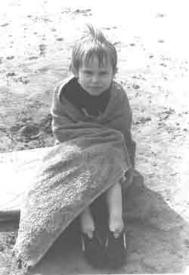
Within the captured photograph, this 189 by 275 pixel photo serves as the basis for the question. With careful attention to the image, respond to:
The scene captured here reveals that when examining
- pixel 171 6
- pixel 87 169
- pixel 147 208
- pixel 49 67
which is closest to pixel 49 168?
pixel 87 169

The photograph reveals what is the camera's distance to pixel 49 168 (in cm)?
359

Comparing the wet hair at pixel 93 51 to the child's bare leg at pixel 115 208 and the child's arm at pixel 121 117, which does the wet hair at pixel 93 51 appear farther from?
the child's bare leg at pixel 115 208

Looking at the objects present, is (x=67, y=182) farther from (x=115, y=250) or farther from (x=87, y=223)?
(x=115, y=250)

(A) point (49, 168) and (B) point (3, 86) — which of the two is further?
(B) point (3, 86)

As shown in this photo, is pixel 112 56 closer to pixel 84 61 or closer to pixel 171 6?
pixel 84 61

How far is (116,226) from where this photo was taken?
3406 mm

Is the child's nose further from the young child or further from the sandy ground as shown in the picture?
the sandy ground

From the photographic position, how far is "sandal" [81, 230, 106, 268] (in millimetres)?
3328

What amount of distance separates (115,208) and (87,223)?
0.16m

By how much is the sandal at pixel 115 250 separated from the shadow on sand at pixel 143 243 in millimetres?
32

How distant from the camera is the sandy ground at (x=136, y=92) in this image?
3508 millimetres

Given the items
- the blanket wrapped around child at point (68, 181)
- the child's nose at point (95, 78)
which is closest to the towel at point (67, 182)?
the blanket wrapped around child at point (68, 181)

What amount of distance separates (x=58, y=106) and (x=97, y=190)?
0.55 m

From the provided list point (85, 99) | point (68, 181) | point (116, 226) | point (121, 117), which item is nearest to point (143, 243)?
point (116, 226)
